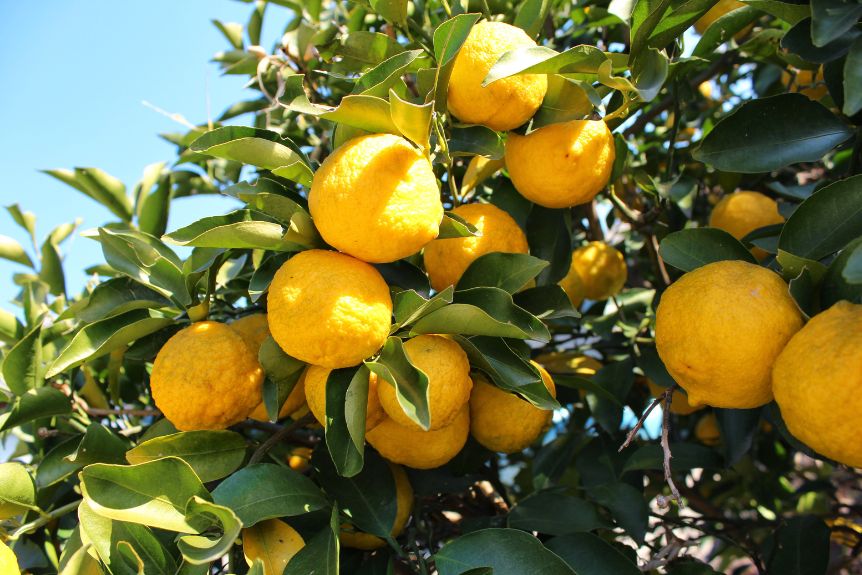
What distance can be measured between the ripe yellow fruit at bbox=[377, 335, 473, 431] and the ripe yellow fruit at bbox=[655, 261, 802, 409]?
0.96 ft

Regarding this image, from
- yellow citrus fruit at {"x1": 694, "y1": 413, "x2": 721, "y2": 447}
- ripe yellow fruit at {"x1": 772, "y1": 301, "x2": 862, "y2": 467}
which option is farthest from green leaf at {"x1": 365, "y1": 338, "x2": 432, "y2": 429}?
yellow citrus fruit at {"x1": 694, "y1": 413, "x2": 721, "y2": 447}

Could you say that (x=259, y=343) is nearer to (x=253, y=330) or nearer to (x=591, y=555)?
(x=253, y=330)

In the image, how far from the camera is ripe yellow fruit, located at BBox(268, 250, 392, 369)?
896mm

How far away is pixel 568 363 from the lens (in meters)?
1.66

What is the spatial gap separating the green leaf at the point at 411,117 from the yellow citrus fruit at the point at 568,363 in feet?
2.72

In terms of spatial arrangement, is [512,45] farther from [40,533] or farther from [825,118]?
[40,533]

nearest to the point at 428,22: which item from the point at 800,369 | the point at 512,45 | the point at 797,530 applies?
the point at 512,45

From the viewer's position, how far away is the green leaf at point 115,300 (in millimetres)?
1213

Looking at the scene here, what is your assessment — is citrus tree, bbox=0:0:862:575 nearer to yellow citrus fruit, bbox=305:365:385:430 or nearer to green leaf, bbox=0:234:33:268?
yellow citrus fruit, bbox=305:365:385:430

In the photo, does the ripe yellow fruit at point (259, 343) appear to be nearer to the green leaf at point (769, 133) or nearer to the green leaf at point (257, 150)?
the green leaf at point (257, 150)

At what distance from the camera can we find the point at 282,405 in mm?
1117

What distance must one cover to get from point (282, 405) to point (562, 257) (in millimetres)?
586

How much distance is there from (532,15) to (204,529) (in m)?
0.98

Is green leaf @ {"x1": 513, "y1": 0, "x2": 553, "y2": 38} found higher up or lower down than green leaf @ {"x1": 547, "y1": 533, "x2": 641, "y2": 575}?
higher up
